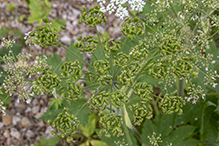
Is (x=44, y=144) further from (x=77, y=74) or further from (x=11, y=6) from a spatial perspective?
(x=11, y=6)

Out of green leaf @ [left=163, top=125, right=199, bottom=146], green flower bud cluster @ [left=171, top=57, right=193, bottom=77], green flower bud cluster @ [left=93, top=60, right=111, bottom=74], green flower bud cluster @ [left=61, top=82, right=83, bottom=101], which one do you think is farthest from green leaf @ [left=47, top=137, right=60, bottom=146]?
green flower bud cluster @ [left=171, top=57, right=193, bottom=77]

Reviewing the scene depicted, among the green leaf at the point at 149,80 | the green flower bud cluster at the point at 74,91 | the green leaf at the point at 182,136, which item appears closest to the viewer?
the green flower bud cluster at the point at 74,91

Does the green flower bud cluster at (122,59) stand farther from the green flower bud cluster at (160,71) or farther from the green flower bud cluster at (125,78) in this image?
the green flower bud cluster at (160,71)

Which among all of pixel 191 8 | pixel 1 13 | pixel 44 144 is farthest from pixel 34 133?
A: pixel 191 8

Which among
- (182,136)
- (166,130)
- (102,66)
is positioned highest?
(102,66)

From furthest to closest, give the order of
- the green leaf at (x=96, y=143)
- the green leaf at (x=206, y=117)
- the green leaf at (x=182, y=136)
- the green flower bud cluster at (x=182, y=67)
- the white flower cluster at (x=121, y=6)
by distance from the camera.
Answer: the green leaf at (x=96, y=143), the green leaf at (x=206, y=117), the green leaf at (x=182, y=136), the white flower cluster at (x=121, y=6), the green flower bud cluster at (x=182, y=67)

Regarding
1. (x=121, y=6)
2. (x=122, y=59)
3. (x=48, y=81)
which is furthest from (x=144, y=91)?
(x=121, y=6)

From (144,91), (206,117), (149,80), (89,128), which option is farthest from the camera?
(89,128)

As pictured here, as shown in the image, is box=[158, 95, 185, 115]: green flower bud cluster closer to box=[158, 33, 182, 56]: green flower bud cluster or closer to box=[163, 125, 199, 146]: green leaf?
box=[158, 33, 182, 56]: green flower bud cluster

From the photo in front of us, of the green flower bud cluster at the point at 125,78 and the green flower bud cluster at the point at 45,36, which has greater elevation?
the green flower bud cluster at the point at 45,36

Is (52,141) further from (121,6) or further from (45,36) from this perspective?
(121,6)

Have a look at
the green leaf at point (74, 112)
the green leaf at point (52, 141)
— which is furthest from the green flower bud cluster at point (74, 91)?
the green leaf at point (52, 141)

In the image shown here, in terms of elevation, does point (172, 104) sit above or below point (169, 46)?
below

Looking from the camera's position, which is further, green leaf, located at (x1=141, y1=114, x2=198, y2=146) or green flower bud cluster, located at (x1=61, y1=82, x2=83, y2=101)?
green leaf, located at (x1=141, y1=114, x2=198, y2=146)
